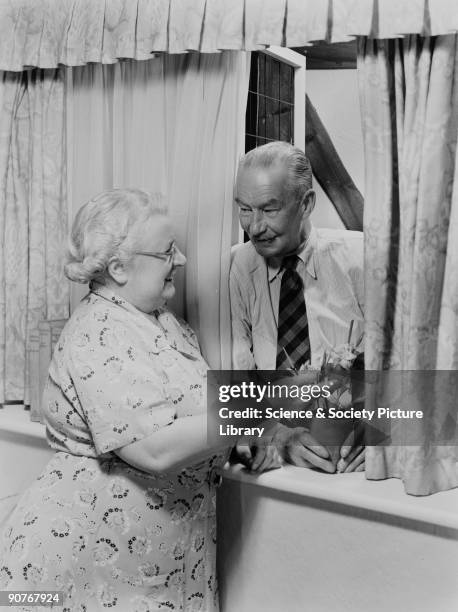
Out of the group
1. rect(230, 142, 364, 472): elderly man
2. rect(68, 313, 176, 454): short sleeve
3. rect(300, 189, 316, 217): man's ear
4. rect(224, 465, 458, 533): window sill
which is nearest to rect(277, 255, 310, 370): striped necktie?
rect(230, 142, 364, 472): elderly man

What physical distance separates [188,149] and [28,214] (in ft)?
1.80

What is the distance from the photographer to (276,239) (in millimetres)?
1487

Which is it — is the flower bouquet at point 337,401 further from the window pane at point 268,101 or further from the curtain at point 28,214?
the curtain at point 28,214

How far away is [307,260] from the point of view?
153cm

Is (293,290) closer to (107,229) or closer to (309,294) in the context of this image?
(309,294)

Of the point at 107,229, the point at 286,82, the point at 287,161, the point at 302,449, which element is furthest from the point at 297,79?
the point at 302,449

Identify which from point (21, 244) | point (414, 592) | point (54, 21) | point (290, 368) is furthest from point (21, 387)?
point (414, 592)

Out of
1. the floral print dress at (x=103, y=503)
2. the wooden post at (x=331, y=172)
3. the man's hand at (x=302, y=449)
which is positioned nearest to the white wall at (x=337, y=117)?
the wooden post at (x=331, y=172)

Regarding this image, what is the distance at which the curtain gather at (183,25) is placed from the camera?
1.25 metres

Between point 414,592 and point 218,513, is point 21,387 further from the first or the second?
point 414,592

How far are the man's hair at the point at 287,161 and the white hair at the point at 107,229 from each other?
259mm

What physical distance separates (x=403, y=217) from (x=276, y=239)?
0.92 ft

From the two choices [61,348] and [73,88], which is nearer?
[61,348]

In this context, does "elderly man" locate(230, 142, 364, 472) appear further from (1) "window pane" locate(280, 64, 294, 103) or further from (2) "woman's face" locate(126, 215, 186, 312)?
(1) "window pane" locate(280, 64, 294, 103)
